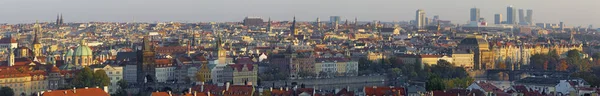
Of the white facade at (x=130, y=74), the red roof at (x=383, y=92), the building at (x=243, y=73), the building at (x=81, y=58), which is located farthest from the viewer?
the building at (x=81, y=58)

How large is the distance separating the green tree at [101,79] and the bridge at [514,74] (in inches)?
1197

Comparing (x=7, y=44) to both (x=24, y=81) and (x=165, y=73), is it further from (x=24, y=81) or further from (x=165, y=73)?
(x=24, y=81)

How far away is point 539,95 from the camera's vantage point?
158 ft

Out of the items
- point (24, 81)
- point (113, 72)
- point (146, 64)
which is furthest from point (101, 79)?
point (146, 64)

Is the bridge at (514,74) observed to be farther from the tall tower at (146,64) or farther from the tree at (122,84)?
the tree at (122,84)

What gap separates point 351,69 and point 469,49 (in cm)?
1906

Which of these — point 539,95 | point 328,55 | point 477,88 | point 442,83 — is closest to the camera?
point 539,95

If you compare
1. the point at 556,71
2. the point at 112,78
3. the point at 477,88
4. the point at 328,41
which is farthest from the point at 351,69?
the point at 328,41

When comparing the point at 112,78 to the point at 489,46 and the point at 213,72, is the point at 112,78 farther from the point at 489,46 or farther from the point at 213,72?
the point at 489,46

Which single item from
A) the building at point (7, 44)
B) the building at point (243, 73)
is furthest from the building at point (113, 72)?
the building at point (7, 44)

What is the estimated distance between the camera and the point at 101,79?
2502 inches

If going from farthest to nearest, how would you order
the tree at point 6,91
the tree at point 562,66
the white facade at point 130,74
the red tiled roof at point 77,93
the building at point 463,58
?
the building at point 463,58 < the tree at point 562,66 < the white facade at point 130,74 < the tree at point 6,91 < the red tiled roof at point 77,93

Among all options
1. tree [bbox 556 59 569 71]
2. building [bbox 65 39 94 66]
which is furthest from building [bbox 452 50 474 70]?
building [bbox 65 39 94 66]

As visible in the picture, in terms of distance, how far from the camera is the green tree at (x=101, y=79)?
206 ft
